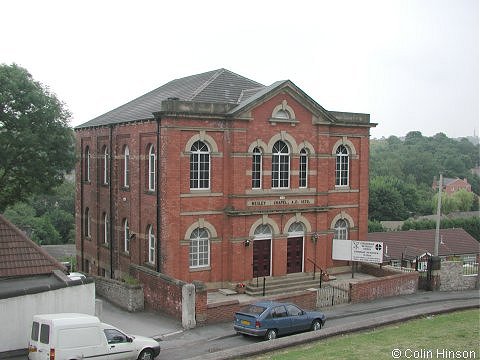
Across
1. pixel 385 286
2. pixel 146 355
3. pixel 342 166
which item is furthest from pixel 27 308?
pixel 342 166

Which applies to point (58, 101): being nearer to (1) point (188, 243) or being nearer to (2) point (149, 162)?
(2) point (149, 162)

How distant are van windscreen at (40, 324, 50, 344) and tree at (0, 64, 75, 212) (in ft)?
35.4

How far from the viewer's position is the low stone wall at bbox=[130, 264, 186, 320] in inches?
906

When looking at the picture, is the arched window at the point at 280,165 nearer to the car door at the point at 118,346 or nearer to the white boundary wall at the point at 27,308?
the white boundary wall at the point at 27,308

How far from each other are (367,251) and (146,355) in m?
15.2

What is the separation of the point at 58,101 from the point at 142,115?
4.23 metres

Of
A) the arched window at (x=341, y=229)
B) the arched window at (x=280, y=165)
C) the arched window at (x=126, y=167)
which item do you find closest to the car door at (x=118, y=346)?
the arched window at (x=280, y=165)

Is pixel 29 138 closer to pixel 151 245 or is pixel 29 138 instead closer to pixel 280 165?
pixel 151 245

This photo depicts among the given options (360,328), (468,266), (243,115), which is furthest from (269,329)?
(468,266)

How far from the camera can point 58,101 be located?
2647cm

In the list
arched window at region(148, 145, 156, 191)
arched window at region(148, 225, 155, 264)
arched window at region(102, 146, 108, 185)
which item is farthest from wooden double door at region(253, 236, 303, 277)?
arched window at region(102, 146, 108, 185)

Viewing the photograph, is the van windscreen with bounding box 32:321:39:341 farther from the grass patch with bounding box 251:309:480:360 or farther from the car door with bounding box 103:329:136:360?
the grass patch with bounding box 251:309:480:360

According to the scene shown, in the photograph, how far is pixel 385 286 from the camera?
92.2 feet

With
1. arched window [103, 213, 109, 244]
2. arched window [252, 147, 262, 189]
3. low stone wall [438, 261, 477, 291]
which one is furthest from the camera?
arched window [103, 213, 109, 244]
